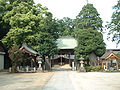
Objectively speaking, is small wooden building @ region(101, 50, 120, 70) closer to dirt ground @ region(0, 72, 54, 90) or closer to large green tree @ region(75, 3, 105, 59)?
large green tree @ region(75, 3, 105, 59)

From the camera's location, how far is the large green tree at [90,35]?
3591 cm

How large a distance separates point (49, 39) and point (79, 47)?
524 centimetres

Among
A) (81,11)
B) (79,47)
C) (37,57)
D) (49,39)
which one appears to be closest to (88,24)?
(81,11)

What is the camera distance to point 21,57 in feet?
98.2

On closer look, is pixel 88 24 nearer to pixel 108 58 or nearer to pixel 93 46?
pixel 93 46

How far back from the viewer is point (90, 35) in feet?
120

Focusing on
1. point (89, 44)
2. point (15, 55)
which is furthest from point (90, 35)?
point (15, 55)

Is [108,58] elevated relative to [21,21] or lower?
lower

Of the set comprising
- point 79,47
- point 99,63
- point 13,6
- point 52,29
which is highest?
point 13,6

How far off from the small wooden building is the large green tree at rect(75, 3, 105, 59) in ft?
6.21

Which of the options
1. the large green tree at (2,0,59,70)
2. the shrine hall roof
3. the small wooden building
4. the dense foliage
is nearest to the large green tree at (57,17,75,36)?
the shrine hall roof

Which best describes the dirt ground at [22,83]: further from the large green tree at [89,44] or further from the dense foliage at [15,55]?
the large green tree at [89,44]

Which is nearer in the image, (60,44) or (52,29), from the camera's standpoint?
(52,29)

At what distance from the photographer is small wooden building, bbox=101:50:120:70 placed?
111ft
